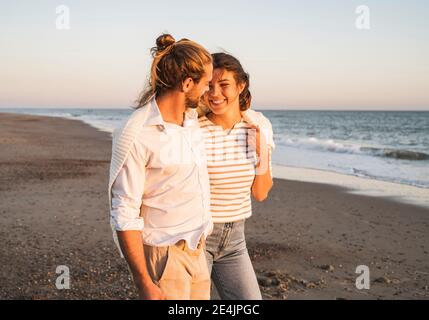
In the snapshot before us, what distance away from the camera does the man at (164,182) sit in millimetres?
2201

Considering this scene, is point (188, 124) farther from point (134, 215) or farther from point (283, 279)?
point (283, 279)

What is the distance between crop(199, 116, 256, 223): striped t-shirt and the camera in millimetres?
2926

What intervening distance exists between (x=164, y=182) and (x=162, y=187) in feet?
0.09

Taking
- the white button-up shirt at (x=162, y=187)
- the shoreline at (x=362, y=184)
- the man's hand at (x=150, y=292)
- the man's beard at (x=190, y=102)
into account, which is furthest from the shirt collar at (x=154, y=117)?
the shoreline at (x=362, y=184)

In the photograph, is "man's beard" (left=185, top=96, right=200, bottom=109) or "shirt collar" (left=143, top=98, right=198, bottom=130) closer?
"shirt collar" (left=143, top=98, right=198, bottom=130)

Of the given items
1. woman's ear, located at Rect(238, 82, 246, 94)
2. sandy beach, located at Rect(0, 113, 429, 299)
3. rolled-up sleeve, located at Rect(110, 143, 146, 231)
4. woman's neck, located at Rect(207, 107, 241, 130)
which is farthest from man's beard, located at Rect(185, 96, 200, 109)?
sandy beach, located at Rect(0, 113, 429, 299)

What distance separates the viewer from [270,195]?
11766 millimetres

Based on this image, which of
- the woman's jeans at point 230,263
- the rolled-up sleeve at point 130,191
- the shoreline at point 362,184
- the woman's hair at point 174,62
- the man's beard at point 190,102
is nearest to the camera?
the rolled-up sleeve at point 130,191

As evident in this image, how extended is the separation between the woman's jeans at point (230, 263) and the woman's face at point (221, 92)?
0.72 meters

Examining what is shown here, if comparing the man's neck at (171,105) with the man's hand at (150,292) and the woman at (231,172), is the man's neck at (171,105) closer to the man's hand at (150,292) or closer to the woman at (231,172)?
the woman at (231,172)

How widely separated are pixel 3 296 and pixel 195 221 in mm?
3915

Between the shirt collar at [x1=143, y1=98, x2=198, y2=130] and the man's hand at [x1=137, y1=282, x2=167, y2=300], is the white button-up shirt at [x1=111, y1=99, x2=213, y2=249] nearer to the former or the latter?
the shirt collar at [x1=143, y1=98, x2=198, y2=130]
